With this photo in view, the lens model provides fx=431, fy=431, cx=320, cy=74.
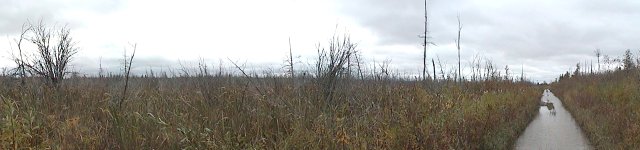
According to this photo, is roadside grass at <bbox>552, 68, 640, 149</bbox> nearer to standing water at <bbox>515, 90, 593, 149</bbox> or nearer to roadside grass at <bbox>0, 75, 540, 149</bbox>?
roadside grass at <bbox>0, 75, 540, 149</bbox>

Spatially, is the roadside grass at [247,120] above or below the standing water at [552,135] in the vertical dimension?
above

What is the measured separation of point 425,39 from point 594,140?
17.5 meters

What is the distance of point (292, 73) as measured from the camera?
9.60m

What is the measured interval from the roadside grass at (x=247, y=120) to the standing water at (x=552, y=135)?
1.50 feet

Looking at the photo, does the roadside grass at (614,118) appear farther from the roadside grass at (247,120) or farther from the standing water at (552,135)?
the standing water at (552,135)

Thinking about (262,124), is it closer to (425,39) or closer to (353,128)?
(353,128)

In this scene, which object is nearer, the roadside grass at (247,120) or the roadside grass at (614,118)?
the roadside grass at (247,120)

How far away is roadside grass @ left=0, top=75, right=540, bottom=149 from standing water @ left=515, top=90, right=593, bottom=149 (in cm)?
46

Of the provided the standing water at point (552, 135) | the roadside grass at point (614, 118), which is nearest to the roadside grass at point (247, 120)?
the roadside grass at point (614, 118)

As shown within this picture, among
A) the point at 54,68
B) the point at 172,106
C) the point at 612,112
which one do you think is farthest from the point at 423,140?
the point at 54,68

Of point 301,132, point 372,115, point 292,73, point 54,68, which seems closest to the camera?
point 301,132

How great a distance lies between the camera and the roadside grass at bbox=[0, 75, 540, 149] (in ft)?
16.3

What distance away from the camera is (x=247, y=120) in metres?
6.00

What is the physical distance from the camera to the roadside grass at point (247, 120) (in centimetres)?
497
